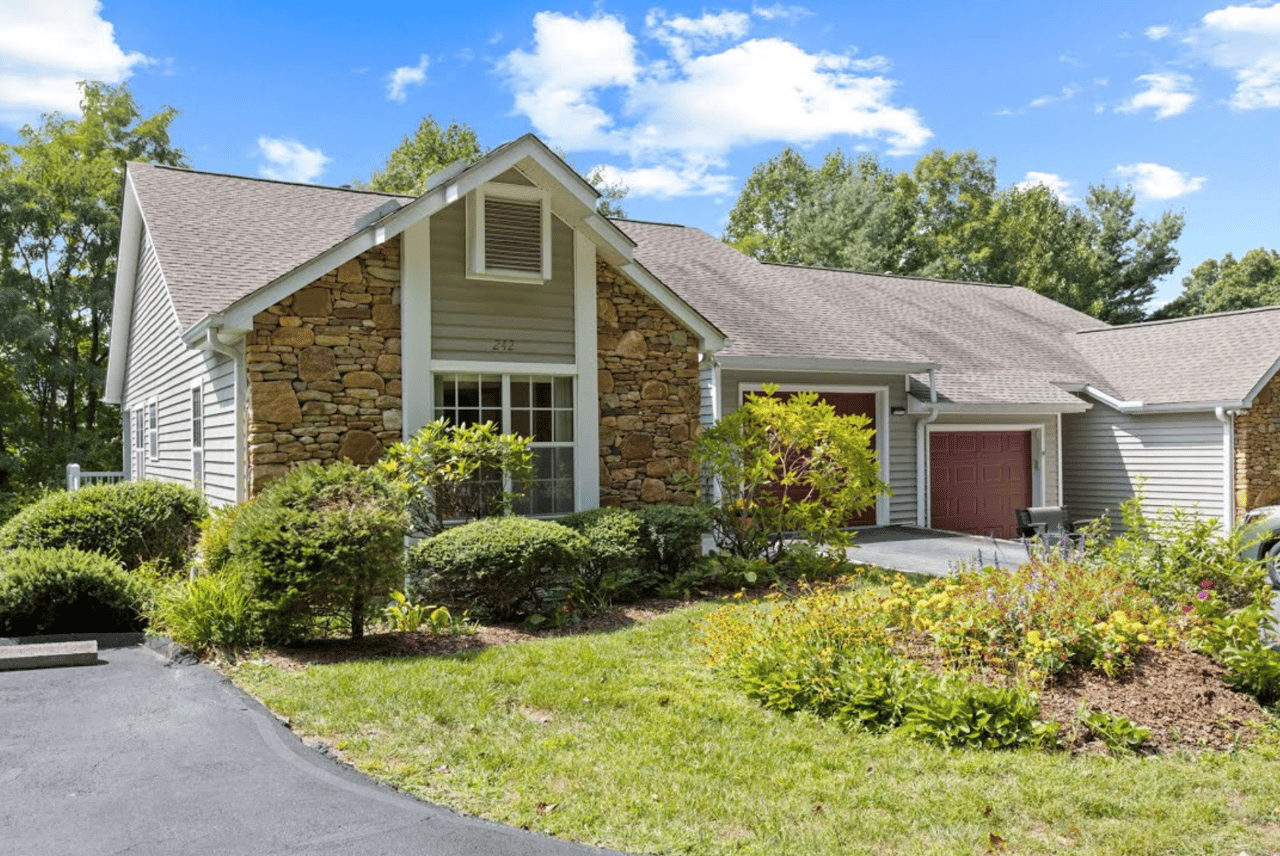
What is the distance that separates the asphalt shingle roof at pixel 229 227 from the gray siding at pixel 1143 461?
47.9ft

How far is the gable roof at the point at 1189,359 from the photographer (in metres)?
16.1

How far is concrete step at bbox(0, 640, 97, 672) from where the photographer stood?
7086 mm

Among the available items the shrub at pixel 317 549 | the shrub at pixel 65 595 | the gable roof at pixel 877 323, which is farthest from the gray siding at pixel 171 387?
the gable roof at pixel 877 323

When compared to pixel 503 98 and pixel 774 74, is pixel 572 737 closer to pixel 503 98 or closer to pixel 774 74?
pixel 503 98

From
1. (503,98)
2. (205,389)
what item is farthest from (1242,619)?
(503,98)

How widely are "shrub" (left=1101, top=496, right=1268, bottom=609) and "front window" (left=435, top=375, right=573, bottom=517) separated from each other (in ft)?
19.5

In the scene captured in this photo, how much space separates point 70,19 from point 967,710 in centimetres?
2409

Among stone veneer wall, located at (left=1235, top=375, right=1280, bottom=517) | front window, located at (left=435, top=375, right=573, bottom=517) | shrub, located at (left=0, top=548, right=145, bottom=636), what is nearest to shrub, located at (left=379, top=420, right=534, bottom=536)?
front window, located at (left=435, top=375, right=573, bottom=517)

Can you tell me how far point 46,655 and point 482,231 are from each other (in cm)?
581

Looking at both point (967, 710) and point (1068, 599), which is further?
point (1068, 599)

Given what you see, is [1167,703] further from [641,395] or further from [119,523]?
[119,523]

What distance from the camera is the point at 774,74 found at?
3269 centimetres

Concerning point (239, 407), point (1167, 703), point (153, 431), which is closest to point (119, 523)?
point (239, 407)

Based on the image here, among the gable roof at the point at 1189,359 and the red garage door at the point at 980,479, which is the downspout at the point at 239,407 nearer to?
the red garage door at the point at 980,479
